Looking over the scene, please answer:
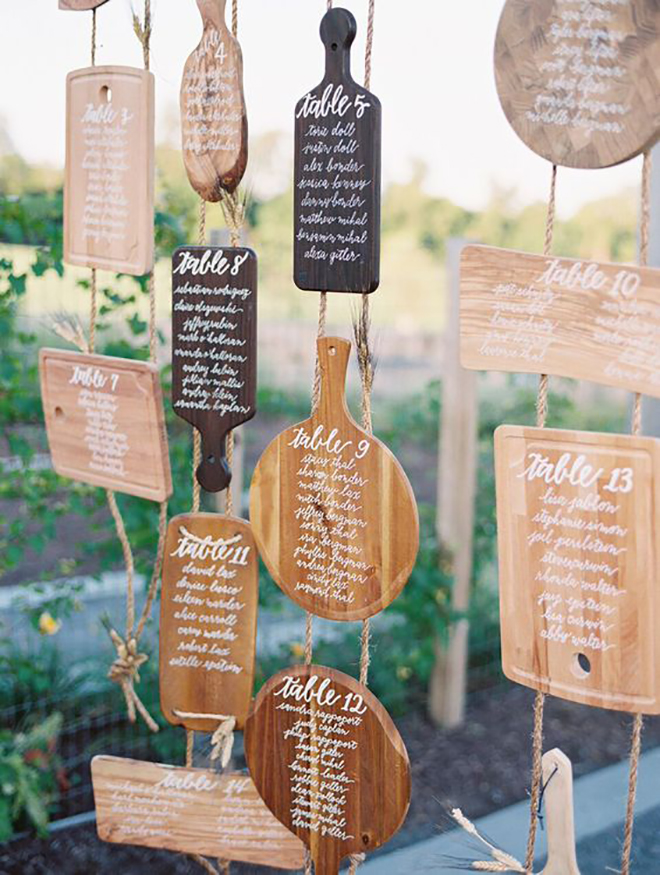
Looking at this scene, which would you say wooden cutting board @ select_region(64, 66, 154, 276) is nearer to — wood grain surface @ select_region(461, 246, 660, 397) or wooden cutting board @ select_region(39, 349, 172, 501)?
wooden cutting board @ select_region(39, 349, 172, 501)

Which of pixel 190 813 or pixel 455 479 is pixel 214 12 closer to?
pixel 190 813

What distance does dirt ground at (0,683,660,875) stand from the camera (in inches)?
76.0

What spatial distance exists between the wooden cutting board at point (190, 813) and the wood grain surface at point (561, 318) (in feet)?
1.91

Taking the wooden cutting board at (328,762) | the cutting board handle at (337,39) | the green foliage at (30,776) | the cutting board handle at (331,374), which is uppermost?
the cutting board handle at (337,39)

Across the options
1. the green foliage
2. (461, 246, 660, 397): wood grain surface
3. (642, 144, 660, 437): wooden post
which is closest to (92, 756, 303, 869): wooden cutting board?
(461, 246, 660, 397): wood grain surface

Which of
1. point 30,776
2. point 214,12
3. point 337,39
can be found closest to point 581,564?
Result: point 337,39

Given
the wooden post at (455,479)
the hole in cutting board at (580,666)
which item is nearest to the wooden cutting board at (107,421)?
the hole in cutting board at (580,666)

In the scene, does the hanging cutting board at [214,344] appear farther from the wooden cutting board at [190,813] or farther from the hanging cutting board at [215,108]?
the wooden cutting board at [190,813]

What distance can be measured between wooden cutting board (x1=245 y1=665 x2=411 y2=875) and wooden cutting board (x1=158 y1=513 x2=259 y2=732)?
0.05m

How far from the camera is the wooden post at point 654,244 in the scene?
7.79 ft

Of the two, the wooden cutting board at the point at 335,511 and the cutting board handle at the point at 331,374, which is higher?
the cutting board handle at the point at 331,374

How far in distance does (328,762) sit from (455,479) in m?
1.41

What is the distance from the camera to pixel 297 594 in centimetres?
104

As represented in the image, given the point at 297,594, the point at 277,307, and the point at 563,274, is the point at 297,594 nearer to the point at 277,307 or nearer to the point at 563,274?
the point at 563,274
